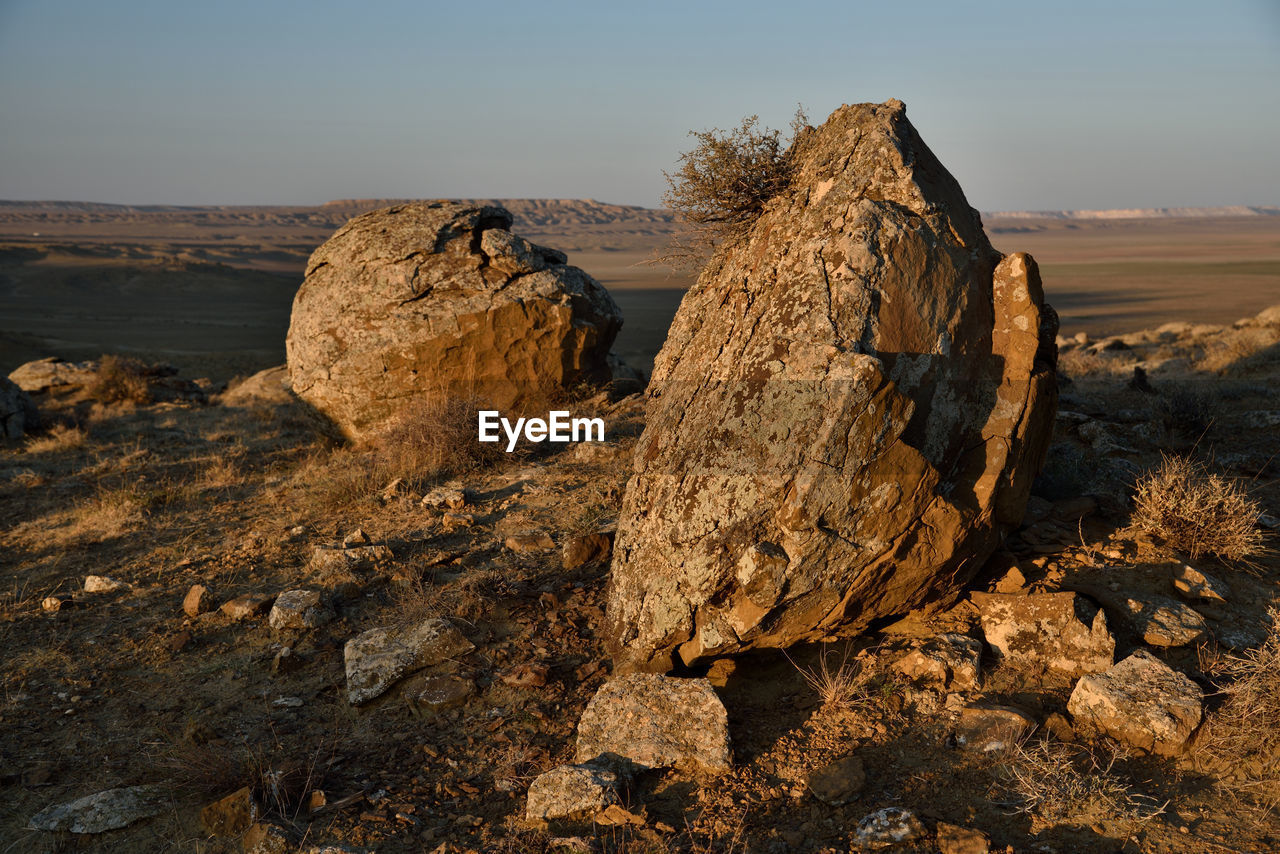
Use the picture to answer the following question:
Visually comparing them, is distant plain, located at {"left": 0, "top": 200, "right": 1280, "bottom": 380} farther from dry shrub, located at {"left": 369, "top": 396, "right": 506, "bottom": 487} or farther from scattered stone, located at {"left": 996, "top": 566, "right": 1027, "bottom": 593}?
scattered stone, located at {"left": 996, "top": 566, "right": 1027, "bottom": 593}

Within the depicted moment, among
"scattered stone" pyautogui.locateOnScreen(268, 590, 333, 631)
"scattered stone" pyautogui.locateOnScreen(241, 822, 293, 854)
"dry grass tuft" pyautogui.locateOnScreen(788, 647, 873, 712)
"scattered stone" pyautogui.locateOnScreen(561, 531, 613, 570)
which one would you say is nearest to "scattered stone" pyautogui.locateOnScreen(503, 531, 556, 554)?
"scattered stone" pyautogui.locateOnScreen(561, 531, 613, 570)

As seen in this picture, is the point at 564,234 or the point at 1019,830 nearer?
the point at 1019,830

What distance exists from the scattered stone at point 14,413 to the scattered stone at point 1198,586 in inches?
534

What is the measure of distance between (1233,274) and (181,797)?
7168cm

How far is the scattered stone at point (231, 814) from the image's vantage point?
3.31 metres

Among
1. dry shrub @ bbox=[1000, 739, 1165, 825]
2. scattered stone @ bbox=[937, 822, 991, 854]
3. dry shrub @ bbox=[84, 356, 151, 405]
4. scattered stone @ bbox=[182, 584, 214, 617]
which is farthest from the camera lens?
dry shrub @ bbox=[84, 356, 151, 405]

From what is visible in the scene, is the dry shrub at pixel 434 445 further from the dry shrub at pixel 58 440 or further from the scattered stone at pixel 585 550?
the dry shrub at pixel 58 440

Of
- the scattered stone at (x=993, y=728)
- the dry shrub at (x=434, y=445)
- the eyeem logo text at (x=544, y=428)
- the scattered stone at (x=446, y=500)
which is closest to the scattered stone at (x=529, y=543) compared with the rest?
the scattered stone at (x=446, y=500)

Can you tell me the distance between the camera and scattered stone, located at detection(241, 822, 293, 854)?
315 cm

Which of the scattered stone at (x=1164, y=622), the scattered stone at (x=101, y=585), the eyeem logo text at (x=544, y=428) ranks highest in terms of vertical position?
the eyeem logo text at (x=544, y=428)

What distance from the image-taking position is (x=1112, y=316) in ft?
120

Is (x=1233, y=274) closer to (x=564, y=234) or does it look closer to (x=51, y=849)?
(x=51, y=849)

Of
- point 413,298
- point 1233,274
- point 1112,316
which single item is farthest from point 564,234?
point 413,298

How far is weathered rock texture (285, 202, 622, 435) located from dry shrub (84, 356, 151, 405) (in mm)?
6584
